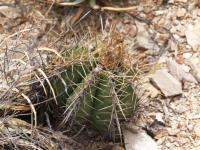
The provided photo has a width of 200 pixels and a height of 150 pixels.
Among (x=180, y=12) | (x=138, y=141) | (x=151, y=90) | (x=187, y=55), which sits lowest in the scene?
(x=138, y=141)

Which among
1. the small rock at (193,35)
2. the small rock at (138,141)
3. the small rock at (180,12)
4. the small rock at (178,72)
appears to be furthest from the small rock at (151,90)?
the small rock at (180,12)

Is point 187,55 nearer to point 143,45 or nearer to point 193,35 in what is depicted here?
point 193,35

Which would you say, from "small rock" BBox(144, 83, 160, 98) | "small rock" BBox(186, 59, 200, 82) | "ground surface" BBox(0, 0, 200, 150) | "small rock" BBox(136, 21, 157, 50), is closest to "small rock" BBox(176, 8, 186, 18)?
"ground surface" BBox(0, 0, 200, 150)

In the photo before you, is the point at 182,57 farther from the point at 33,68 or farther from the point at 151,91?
the point at 33,68

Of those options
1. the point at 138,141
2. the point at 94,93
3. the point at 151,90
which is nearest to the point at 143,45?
the point at 151,90

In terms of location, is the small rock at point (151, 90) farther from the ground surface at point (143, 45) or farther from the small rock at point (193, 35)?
the small rock at point (193, 35)

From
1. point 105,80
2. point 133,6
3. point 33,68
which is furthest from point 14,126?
point 133,6
